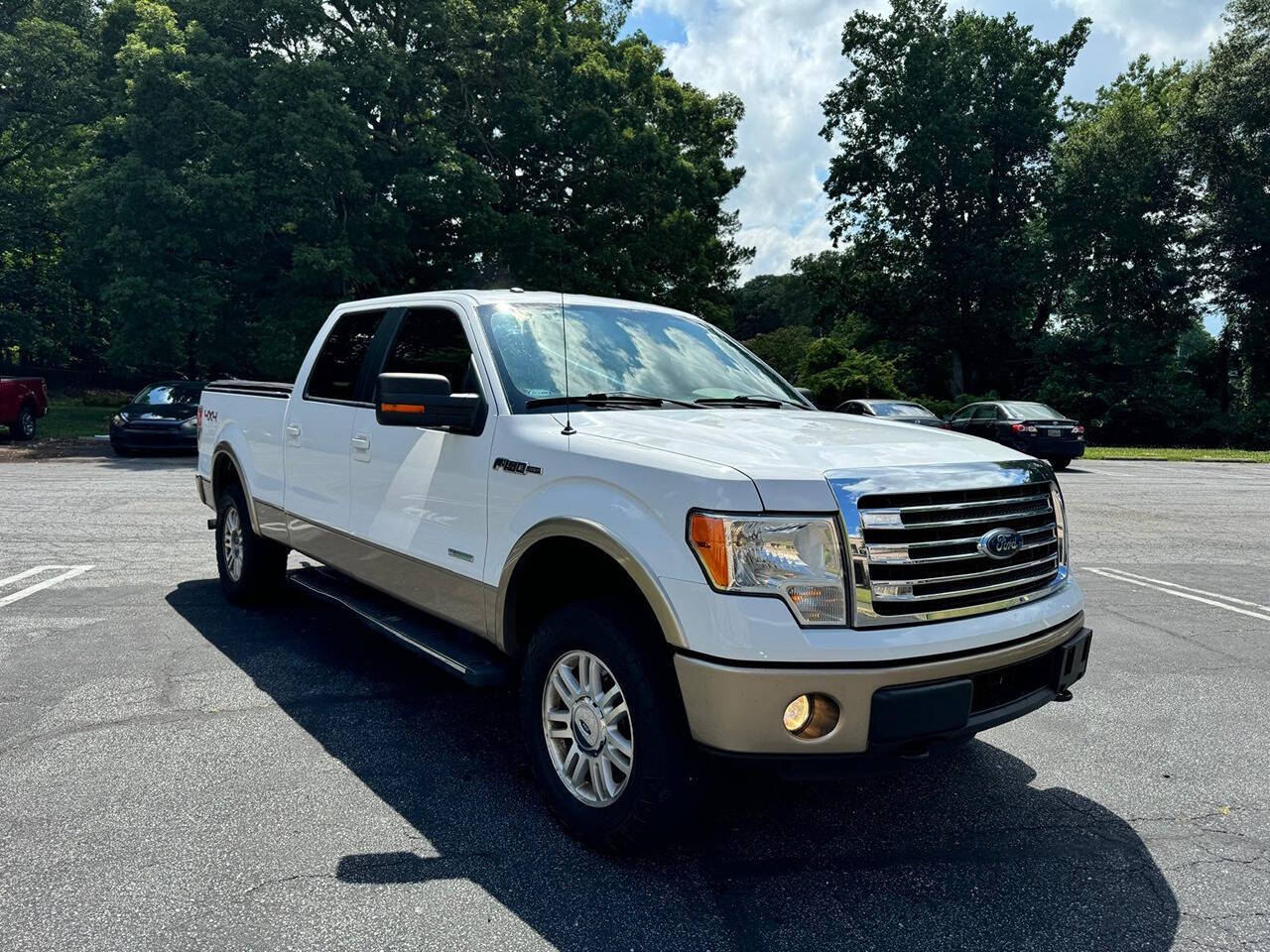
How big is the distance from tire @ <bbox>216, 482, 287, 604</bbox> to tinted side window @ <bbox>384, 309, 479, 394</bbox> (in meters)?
2.13

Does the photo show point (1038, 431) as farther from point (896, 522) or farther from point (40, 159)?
point (40, 159)

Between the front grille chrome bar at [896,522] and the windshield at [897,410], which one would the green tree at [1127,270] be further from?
the front grille chrome bar at [896,522]

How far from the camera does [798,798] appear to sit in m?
3.77

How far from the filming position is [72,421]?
88.7 ft

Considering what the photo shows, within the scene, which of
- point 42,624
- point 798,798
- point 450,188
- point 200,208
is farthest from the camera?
point 450,188

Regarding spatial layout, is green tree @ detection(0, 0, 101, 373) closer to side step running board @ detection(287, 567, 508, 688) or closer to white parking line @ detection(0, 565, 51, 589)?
white parking line @ detection(0, 565, 51, 589)

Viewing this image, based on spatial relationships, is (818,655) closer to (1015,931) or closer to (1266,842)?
(1015,931)

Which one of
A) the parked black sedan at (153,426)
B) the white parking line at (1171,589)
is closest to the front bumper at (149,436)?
the parked black sedan at (153,426)

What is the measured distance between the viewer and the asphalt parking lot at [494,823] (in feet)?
9.25

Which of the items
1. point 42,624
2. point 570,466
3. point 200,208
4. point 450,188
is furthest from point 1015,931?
point 450,188

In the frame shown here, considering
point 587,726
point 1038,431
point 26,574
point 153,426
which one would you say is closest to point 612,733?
point 587,726

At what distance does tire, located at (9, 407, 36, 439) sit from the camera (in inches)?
823

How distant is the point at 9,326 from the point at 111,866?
3397 centimetres

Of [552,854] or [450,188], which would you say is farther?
[450,188]
